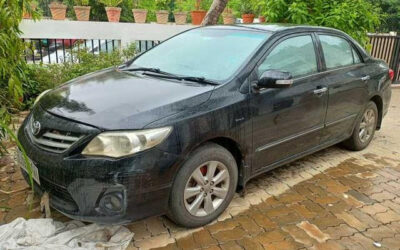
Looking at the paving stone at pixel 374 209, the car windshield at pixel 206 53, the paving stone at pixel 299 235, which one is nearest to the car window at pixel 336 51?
the car windshield at pixel 206 53

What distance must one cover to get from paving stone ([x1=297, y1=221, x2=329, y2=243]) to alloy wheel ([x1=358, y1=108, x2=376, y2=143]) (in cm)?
212

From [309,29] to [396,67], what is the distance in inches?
283

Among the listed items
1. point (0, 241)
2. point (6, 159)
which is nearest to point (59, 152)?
point (0, 241)

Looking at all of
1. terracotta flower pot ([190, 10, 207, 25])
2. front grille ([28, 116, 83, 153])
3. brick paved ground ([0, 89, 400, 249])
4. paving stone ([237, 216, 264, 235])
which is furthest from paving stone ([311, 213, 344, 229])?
terracotta flower pot ([190, 10, 207, 25])

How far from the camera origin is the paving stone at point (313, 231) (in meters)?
2.96

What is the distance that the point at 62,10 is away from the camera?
7117mm

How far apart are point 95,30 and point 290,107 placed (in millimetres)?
5086

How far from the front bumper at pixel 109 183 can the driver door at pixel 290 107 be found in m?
1.00

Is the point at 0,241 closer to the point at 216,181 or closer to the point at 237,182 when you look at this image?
the point at 216,181

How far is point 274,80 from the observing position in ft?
10.2

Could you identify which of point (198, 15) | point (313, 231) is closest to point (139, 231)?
point (313, 231)

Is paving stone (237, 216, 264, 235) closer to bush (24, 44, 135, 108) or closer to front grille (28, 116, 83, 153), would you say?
front grille (28, 116, 83, 153)

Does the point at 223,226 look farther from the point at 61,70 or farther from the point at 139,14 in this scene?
the point at 139,14

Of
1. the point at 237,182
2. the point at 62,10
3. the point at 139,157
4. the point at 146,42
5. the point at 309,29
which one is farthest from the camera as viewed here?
the point at 146,42
